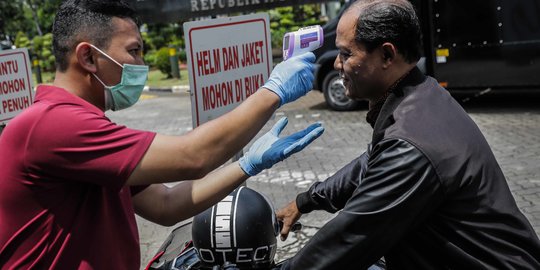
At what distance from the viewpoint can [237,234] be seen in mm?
2715

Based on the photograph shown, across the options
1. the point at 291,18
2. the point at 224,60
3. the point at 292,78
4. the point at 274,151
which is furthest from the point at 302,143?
the point at 291,18

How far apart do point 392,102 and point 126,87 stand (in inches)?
37.9

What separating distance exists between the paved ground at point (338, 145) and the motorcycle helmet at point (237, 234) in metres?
1.49

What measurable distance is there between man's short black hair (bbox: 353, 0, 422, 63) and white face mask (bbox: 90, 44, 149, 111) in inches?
31.8

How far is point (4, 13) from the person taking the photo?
36.3 m

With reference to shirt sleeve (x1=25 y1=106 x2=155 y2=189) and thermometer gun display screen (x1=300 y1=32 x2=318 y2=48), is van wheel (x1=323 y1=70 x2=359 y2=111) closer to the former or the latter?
thermometer gun display screen (x1=300 y1=32 x2=318 y2=48)

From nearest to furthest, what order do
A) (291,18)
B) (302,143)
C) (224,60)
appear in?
(302,143), (224,60), (291,18)

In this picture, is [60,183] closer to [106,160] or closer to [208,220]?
[106,160]

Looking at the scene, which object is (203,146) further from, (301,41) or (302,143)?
(301,41)

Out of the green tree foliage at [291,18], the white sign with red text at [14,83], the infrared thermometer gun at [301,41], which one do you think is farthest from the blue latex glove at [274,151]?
the green tree foliage at [291,18]

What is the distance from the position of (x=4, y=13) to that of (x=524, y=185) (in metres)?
Result: 36.1

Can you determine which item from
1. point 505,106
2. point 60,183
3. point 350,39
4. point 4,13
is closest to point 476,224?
point 350,39

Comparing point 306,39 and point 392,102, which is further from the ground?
point 306,39

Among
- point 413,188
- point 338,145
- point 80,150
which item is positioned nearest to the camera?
point 413,188
